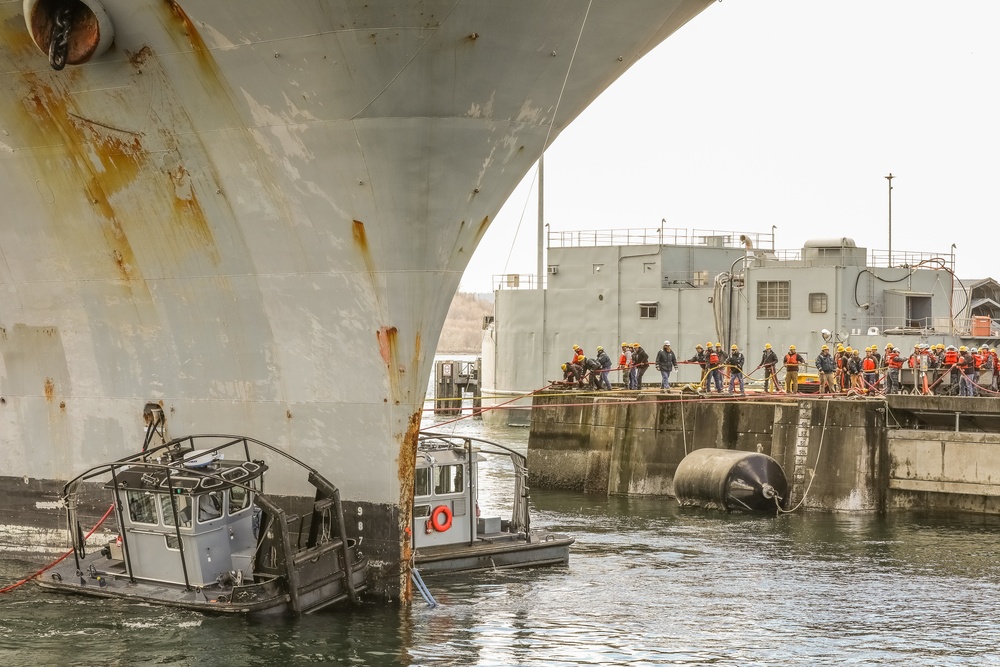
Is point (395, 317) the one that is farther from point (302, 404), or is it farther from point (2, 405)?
point (2, 405)

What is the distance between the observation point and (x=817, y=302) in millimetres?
44750

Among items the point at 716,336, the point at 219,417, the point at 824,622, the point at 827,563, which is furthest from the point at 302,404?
the point at 716,336

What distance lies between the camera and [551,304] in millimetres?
53156

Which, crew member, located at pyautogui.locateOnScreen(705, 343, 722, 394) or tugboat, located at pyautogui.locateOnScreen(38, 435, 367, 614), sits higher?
crew member, located at pyautogui.locateOnScreen(705, 343, 722, 394)

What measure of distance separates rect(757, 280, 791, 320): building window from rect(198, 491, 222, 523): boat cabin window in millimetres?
31998

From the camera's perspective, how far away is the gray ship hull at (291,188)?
1492 cm

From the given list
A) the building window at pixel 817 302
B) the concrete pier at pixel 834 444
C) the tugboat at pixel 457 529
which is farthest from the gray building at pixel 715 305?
the tugboat at pixel 457 529

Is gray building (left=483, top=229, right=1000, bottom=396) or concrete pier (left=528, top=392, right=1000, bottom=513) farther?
gray building (left=483, top=229, right=1000, bottom=396)

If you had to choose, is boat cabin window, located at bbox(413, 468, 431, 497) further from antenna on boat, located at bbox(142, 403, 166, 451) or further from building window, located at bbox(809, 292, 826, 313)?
building window, located at bbox(809, 292, 826, 313)

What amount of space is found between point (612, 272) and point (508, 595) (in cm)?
3339

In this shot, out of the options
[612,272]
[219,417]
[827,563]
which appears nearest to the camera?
[219,417]

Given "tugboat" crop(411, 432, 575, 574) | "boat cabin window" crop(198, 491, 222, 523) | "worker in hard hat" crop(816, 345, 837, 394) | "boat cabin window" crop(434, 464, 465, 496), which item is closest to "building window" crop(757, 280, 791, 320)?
"worker in hard hat" crop(816, 345, 837, 394)

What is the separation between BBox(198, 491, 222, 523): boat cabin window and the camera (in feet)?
54.9

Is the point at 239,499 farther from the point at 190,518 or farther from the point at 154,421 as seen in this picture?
the point at 154,421
